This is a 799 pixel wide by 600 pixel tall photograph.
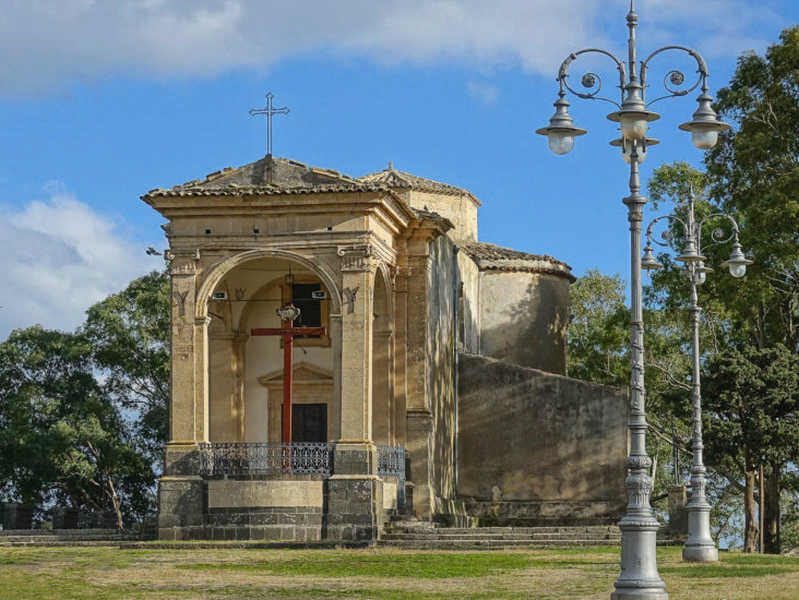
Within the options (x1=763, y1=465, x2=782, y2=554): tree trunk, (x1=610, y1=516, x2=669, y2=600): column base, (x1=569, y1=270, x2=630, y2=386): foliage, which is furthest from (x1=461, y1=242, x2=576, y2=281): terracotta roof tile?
(x1=610, y1=516, x2=669, y2=600): column base

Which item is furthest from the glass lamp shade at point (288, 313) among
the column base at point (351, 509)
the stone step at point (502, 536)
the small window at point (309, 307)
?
the stone step at point (502, 536)

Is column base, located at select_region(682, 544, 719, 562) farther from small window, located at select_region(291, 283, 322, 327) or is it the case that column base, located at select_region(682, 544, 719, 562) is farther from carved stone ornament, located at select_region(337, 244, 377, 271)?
small window, located at select_region(291, 283, 322, 327)

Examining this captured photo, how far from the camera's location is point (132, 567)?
23.0 m

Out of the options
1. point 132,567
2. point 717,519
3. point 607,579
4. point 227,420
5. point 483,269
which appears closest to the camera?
point 607,579

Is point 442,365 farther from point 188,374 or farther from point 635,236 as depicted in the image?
point 635,236

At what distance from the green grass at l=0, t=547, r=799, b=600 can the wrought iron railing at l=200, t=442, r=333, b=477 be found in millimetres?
3139

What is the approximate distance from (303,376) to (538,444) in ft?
21.4

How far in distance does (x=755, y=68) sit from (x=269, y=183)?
12453 millimetres

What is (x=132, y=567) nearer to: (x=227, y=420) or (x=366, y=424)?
(x=366, y=424)

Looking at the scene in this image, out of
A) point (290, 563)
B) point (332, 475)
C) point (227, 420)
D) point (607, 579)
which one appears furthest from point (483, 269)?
point (607, 579)

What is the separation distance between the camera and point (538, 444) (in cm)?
3684

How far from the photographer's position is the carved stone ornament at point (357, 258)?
101 ft

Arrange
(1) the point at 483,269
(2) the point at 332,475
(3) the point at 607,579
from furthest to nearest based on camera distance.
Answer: (1) the point at 483,269
(2) the point at 332,475
(3) the point at 607,579

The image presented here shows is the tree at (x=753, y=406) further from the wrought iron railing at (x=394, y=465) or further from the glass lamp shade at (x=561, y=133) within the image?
the glass lamp shade at (x=561, y=133)
